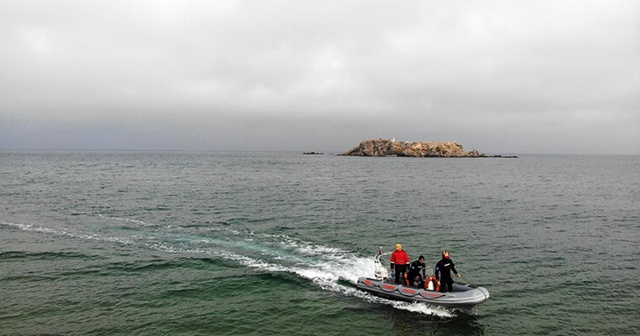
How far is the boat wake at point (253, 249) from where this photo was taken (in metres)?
22.2

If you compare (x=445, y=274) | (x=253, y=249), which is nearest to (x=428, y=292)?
(x=445, y=274)

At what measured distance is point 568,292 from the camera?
823 inches

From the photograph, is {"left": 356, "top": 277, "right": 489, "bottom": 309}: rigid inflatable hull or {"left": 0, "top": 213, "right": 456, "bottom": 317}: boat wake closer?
{"left": 356, "top": 277, "right": 489, "bottom": 309}: rigid inflatable hull

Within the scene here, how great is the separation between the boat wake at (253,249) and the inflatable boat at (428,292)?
31cm

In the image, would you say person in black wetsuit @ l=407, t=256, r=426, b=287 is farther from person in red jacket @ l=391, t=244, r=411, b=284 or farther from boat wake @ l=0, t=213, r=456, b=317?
boat wake @ l=0, t=213, r=456, b=317

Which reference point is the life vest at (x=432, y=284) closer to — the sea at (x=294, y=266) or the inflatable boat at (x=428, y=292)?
the inflatable boat at (x=428, y=292)

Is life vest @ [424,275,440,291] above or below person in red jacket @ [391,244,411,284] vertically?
below

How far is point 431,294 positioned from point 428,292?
0.17m

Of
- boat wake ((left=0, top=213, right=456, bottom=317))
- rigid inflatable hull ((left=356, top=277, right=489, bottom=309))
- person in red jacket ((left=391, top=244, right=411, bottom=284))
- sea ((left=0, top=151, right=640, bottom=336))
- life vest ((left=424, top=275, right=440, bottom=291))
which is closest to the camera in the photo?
sea ((left=0, top=151, right=640, bottom=336))

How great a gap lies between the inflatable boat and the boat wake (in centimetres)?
31

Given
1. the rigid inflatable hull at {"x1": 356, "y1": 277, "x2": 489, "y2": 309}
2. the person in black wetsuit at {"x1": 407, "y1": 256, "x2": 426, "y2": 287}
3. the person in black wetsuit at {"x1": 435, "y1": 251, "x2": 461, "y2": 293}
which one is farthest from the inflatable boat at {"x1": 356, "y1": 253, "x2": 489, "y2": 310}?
the person in black wetsuit at {"x1": 407, "y1": 256, "x2": 426, "y2": 287}

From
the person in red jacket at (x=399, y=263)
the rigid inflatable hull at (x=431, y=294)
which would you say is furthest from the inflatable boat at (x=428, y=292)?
the person in red jacket at (x=399, y=263)

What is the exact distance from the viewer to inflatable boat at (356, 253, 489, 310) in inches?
721

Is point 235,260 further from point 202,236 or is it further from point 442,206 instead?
point 442,206
